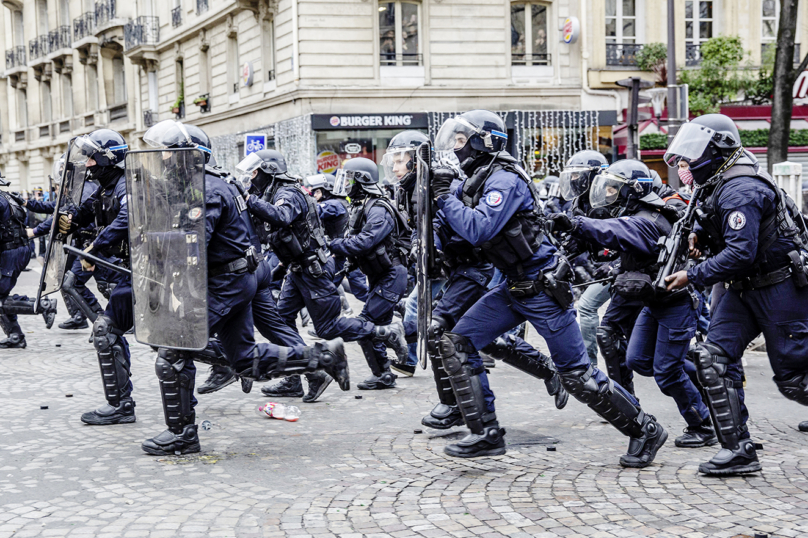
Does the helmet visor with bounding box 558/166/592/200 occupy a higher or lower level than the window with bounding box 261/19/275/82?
lower

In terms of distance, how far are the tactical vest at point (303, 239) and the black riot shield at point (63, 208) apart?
135 cm

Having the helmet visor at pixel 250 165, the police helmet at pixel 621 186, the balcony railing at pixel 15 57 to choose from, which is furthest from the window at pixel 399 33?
the balcony railing at pixel 15 57

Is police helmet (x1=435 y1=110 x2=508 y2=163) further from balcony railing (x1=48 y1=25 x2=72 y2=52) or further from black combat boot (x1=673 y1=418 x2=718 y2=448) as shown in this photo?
balcony railing (x1=48 y1=25 x2=72 y2=52)

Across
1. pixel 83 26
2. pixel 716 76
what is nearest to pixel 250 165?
pixel 716 76

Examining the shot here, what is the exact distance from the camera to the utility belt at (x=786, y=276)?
4.66 meters

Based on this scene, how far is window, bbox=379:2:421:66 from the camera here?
2222cm

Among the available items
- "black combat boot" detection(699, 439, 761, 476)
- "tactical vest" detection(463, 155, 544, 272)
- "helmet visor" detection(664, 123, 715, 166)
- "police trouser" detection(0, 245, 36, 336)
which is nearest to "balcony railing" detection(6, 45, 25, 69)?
"police trouser" detection(0, 245, 36, 336)

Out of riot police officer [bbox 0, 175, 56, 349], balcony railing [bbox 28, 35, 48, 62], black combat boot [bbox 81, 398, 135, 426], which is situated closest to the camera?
black combat boot [bbox 81, 398, 135, 426]

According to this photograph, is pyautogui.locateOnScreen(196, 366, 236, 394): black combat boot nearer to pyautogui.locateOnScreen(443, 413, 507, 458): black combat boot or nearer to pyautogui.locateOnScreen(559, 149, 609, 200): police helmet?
pyautogui.locateOnScreen(443, 413, 507, 458): black combat boot

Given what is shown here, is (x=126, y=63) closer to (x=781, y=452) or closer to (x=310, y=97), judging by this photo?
(x=310, y=97)

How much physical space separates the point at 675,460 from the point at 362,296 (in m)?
5.67

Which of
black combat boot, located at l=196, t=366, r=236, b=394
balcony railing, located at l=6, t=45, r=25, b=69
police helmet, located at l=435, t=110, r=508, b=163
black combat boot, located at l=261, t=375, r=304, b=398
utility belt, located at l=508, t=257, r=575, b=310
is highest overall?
balcony railing, located at l=6, t=45, r=25, b=69

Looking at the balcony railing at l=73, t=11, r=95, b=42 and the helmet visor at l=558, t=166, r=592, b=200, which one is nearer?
the helmet visor at l=558, t=166, r=592, b=200

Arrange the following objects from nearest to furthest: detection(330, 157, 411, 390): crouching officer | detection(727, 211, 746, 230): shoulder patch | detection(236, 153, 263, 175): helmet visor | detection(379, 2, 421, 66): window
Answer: detection(727, 211, 746, 230): shoulder patch
detection(236, 153, 263, 175): helmet visor
detection(330, 157, 411, 390): crouching officer
detection(379, 2, 421, 66): window
